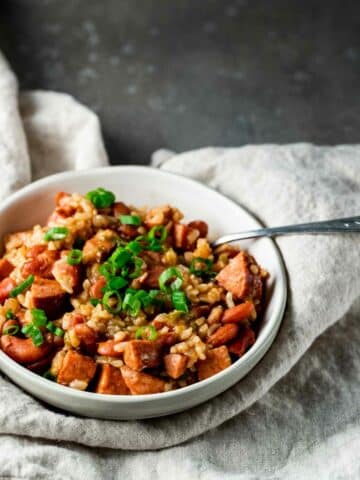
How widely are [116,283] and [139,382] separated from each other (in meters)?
0.52

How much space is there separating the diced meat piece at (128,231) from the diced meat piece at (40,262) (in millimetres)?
366

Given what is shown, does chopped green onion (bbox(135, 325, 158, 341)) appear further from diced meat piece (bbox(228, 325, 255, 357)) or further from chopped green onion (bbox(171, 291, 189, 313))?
diced meat piece (bbox(228, 325, 255, 357))

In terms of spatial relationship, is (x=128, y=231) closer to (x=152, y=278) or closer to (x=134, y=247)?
(x=134, y=247)

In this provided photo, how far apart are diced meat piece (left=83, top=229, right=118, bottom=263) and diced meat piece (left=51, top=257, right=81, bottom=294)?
0.09 meters

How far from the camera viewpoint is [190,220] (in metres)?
4.38

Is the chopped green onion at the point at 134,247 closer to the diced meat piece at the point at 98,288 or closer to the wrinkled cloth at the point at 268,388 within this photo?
the diced meat piece at the point at 98,288

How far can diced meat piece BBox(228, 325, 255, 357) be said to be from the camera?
3.49 meters

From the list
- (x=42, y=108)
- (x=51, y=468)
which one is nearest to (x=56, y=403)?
(x=51, y=468)

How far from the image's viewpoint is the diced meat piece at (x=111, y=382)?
326 centimetres

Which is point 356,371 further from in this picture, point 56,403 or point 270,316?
point 56,403

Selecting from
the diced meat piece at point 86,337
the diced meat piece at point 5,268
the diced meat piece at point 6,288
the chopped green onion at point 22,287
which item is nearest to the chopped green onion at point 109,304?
the diced meat piece at point 86,337

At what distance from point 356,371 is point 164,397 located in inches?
48.0

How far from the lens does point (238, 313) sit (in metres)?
3.54

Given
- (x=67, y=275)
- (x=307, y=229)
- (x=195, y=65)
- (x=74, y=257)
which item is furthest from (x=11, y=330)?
(x=195, y=65)
